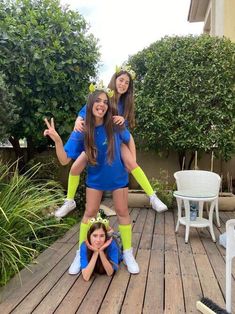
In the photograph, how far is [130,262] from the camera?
2.86m

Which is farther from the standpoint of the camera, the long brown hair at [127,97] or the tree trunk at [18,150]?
the tree trunk at [18,150]

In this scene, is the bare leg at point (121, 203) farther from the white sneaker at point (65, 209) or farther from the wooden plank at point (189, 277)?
the wooden plank at point (189, 277)

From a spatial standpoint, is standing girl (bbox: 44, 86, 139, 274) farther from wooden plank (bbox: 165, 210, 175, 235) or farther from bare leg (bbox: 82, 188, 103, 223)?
wooden plank (bbox: 165, 210, 175, 235)

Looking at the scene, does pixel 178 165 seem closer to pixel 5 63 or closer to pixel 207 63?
pixel 207 63

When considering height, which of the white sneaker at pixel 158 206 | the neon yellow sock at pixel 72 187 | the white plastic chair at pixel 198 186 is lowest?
the white plastic chair at pixel 198 186

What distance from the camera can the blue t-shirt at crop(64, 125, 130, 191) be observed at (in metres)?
2.76

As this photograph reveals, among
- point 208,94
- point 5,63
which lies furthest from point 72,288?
point 208,94

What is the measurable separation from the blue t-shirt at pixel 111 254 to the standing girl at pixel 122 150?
336 millimetres

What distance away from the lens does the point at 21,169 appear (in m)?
5.33

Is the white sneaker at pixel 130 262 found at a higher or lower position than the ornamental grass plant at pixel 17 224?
lower

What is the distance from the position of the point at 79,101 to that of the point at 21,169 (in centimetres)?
143

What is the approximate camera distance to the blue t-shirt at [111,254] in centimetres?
274

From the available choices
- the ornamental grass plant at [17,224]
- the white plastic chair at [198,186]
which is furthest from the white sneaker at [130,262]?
the white plastic chair at [198,186]

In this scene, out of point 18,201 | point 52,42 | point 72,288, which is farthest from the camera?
point 52,42
